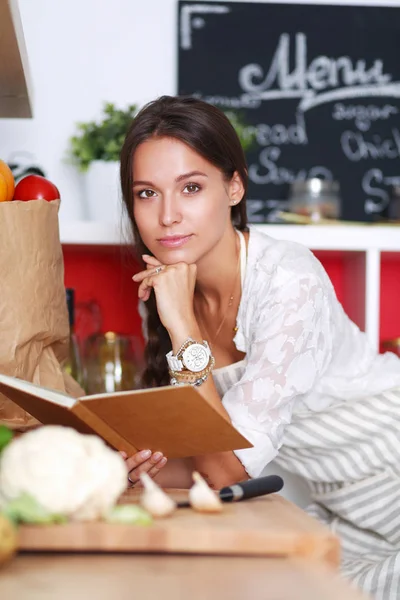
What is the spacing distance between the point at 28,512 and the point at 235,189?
98 centimetres

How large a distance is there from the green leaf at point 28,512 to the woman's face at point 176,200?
2.64 ft

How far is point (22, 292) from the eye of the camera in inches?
41.2

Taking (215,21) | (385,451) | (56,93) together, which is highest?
(215,21)

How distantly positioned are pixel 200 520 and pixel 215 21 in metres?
1.75

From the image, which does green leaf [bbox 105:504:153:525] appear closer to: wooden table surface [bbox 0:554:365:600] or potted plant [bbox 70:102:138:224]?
wooden table surface [bbox 0:554:365:600]

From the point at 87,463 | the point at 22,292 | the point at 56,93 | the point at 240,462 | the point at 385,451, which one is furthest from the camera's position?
the point at 56,93

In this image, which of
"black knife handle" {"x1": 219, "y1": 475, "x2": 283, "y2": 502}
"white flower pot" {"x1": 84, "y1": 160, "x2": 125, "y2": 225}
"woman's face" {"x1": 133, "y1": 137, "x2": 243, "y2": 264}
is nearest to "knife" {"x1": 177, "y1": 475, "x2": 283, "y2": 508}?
"black knife handle" {"x1": 219, "y1": 475, "x2": 283, "y2": 502}

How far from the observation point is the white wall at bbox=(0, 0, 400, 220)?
2049 millimetres

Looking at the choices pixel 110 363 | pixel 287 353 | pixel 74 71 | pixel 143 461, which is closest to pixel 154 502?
pixel 143 461

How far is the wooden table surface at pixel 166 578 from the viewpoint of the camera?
468 millimetres

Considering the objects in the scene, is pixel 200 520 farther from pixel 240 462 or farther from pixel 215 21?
pixel 215 21

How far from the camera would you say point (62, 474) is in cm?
55

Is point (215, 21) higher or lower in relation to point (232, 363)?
higher

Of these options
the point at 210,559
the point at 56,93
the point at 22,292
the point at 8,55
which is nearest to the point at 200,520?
the point at 210,559
